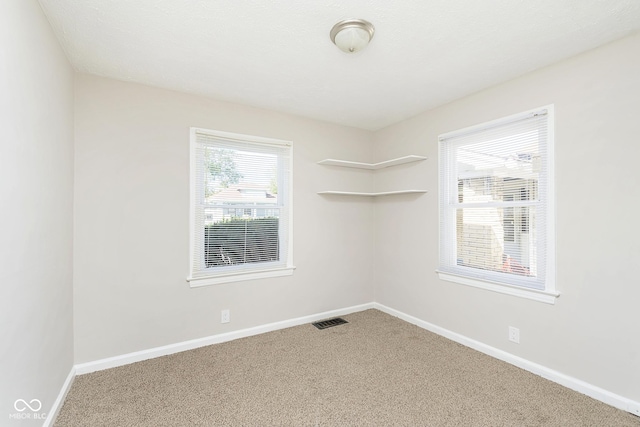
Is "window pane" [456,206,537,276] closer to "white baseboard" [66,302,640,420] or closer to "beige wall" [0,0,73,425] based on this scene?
"white baseboard" [66,302,640,420]

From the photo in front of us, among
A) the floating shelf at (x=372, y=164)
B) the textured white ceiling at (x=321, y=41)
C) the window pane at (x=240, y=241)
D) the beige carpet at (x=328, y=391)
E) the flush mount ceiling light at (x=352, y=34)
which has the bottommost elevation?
the beige carpet at (x=328, y=391)

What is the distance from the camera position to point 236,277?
304cm

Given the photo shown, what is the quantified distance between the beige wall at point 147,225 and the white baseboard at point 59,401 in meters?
0.16

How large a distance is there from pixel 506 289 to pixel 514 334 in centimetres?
38

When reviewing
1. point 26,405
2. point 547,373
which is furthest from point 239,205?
point 547,373

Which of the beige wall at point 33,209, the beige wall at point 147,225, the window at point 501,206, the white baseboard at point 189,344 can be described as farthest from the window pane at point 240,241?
the window at point 501,206

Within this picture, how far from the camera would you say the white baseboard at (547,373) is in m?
1.93

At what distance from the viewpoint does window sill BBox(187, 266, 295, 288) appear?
2.83 metres

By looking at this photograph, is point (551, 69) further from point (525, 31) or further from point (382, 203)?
point (382, 203)

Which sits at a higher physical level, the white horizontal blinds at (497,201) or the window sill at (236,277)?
the white horizontal blinds at (497,201)

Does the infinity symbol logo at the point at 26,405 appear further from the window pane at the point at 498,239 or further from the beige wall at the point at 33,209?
the window pane at the point at 498,239

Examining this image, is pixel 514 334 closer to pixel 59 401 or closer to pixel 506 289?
pixel 506 289

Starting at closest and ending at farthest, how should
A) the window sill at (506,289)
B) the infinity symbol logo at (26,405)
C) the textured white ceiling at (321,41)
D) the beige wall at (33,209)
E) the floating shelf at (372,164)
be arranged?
the beige wall at (33,209) < the infinity symbol logo at (26,405) < the textured white ceiling at (321,41) < the window sill at (506,289) < the floating shelf at (372,164)

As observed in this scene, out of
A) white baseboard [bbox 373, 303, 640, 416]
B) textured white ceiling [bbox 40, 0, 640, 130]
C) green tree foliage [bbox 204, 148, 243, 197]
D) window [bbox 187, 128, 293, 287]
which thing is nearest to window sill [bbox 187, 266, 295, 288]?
window [bbox 187, 128, 293, 287]
